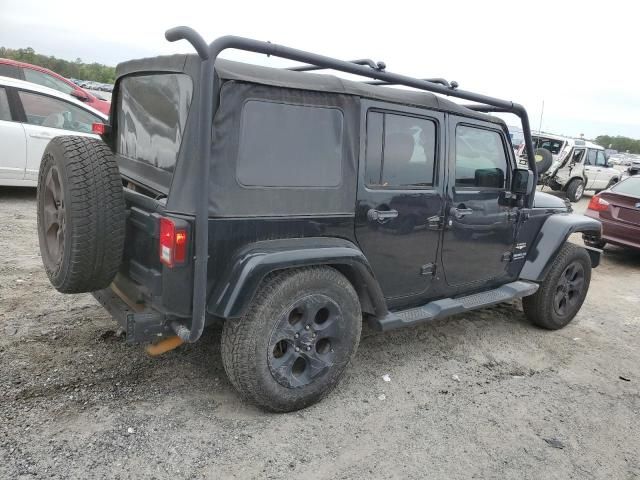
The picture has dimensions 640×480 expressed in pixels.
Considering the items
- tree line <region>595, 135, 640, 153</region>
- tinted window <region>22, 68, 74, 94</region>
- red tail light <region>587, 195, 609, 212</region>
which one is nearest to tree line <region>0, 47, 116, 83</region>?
tinted window <region>22, 68, 74, 94</region>

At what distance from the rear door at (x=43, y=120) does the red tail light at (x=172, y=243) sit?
5563 millimetres

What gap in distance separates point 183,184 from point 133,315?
0.71m

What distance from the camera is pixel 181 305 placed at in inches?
102

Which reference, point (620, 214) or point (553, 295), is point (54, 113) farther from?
point (620, 214)

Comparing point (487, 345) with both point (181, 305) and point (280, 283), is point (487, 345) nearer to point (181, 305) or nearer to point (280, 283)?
point (280, 283)

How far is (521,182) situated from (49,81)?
391 inches

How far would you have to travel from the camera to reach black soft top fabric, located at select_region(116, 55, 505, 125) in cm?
261

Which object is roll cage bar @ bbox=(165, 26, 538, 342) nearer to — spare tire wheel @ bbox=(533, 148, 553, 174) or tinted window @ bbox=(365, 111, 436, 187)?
tinted window @ bbox=(365, 111, 436, 187)

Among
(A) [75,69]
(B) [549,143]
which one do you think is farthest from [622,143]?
(B) [549,143]

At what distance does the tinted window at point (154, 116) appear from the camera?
270 cm

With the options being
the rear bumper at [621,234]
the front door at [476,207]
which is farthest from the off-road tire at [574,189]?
the front door at [476,207]

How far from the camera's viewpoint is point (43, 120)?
285 inches

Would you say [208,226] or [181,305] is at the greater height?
[208,226]

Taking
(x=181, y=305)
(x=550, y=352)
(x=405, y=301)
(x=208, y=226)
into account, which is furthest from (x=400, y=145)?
(x=550, y=352)
